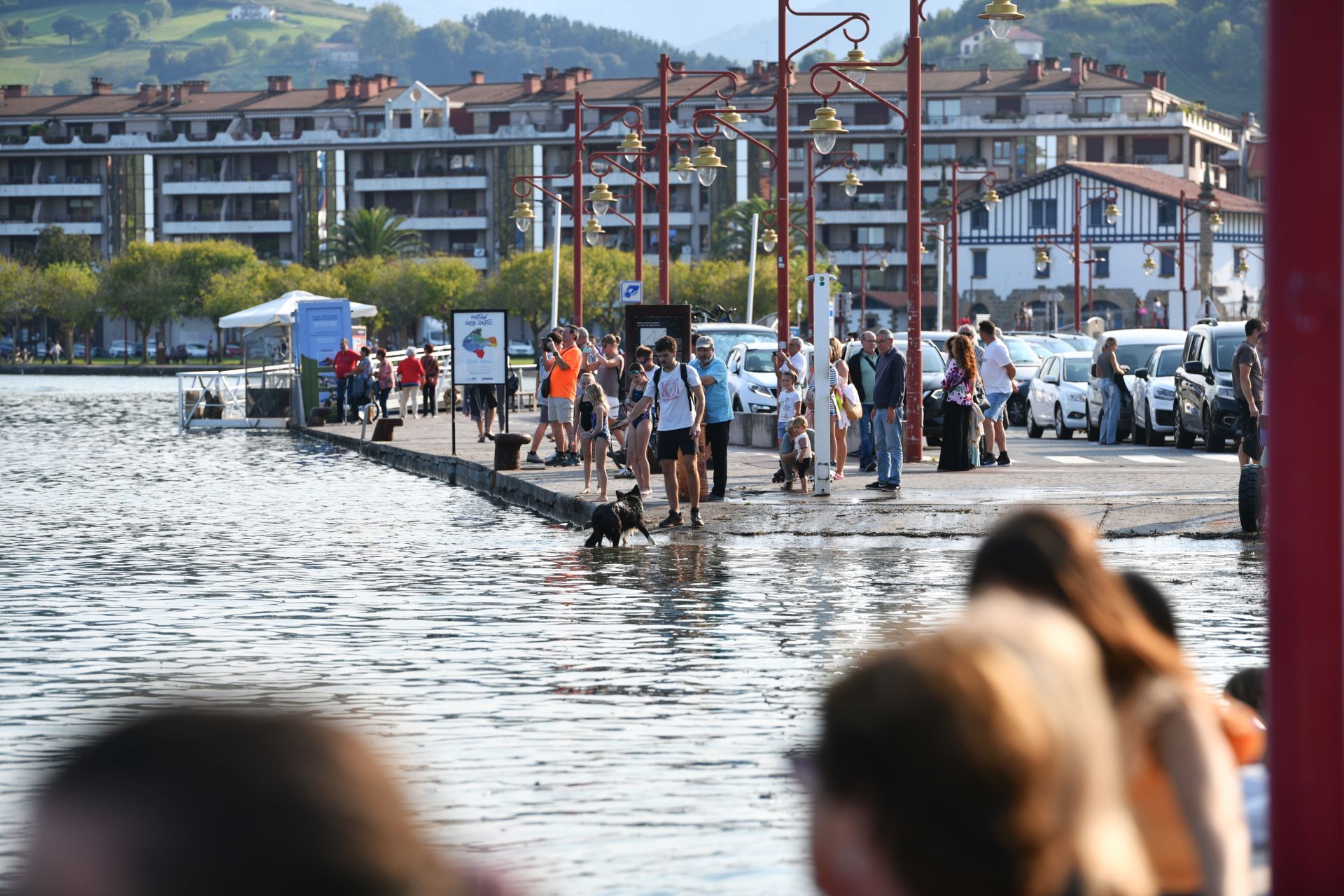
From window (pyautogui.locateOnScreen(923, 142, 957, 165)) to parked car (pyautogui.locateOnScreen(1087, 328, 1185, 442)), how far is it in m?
90.4

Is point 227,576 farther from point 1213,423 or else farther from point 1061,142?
point 1061,142

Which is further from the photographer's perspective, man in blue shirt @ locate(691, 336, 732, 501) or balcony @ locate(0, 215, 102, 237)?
balcony @ locate(0, 215, 102, 237)

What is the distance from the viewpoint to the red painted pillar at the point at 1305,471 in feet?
8.37

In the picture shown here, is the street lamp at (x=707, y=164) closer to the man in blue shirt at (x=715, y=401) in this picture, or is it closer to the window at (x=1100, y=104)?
the man in blue shirt at (x=715, y=401)

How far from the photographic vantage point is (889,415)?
70.8 feet

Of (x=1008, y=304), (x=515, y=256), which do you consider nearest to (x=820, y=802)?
(x=1008, y=304)

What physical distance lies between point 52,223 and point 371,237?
29662 millimetres

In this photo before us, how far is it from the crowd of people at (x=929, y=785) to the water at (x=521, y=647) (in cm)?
39

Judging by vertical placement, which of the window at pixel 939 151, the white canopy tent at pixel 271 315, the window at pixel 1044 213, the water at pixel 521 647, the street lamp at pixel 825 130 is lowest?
the water at pixel 521 647

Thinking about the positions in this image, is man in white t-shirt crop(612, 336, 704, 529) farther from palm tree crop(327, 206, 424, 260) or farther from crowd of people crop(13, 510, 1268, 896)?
palm tree crop(327, 206, 424, 260)

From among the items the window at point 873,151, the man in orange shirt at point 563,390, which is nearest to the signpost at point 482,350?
the man in orange shirt at point 563,390

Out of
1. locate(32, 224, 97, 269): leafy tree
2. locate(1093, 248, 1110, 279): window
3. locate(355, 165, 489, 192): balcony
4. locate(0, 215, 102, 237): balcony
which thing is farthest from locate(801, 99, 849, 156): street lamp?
locate(0, 215, 102, 237): balcony

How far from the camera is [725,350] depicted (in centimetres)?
3578

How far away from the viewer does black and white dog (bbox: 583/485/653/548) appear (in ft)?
56.4
